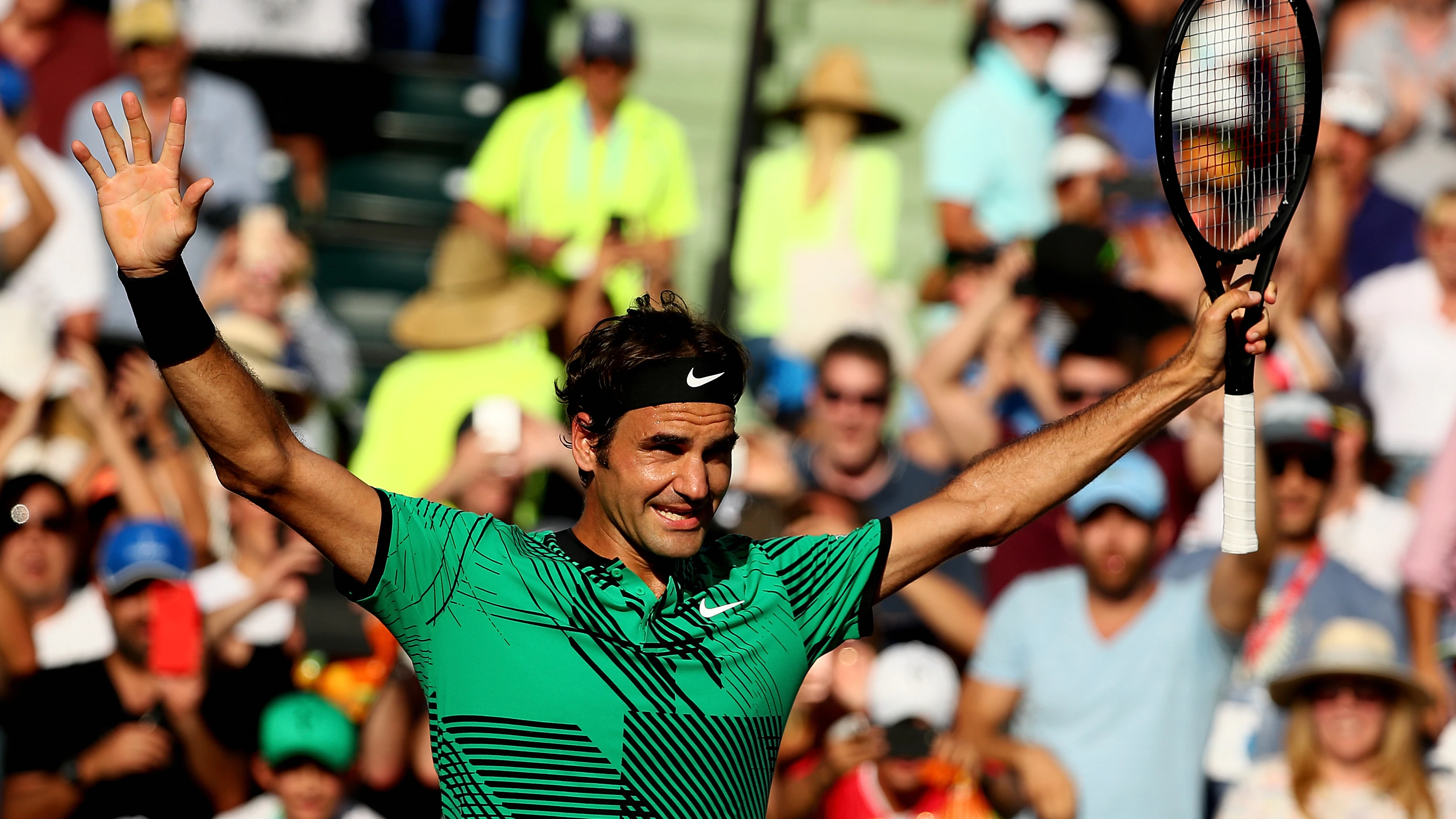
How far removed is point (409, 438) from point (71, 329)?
153 cm

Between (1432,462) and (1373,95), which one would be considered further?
(1373,95)

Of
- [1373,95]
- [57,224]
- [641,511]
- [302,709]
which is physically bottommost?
[302,709]

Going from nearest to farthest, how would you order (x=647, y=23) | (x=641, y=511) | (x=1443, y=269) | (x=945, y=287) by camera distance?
1. (x=641, y=511)
2. (x=1443, y=269)
3. (x=945, y=287)
4. (x=647, y=23)

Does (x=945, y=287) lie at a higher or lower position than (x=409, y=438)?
higher

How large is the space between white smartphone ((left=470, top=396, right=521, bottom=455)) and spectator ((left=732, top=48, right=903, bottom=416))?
4.54ft

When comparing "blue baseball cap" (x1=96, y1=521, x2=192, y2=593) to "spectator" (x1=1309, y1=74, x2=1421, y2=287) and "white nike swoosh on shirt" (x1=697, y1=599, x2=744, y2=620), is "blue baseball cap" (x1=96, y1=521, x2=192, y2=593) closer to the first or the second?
"white nike swoosh on shirt" (x1=697, y1=599, x2=744, y2=620)

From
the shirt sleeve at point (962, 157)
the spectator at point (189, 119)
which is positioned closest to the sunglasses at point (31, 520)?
the spectator at point (189, 119)

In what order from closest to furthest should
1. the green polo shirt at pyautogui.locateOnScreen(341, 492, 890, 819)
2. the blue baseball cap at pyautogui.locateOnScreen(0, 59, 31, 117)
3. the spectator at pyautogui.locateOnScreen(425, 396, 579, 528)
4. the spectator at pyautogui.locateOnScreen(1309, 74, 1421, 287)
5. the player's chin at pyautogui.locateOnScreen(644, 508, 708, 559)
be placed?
the green polo shirt at pyautogui.locateOnScreen(341, 492, 890, 819), the player's chin at pyautogui.locateOnScreen(644, 508, 708, 559), the spectator at pyautogui.locateOnScreen(425, 396, 579, 528), the spectator at pyautogui.locateOnScreen(1309, 74, 1421, 287), the blue baseball cap at pyautogui.locateOnScreen(0, 59, 31, 117)

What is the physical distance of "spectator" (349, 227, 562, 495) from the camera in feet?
23.4

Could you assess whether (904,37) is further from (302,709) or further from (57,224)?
(302,709)

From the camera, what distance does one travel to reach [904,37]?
9758 mm

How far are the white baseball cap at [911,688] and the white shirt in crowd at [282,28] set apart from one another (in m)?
4.87

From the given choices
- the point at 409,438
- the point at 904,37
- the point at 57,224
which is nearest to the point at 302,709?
the point at 409,438

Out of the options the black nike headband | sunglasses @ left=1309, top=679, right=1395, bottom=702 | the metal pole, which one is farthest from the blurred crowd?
the black nike headband
